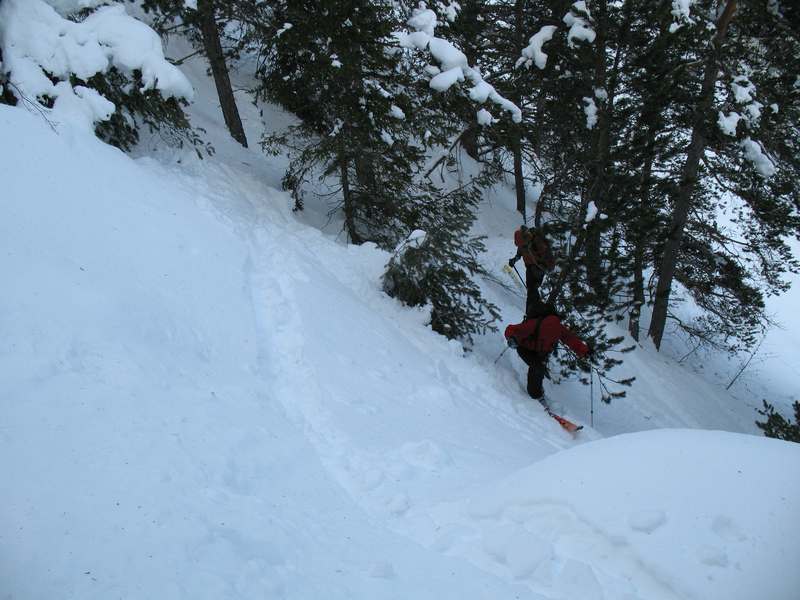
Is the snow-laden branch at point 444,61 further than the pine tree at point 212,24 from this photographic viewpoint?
No

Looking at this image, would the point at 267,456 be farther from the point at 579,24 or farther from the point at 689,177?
the point at 689,177

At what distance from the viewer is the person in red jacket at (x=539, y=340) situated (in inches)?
288

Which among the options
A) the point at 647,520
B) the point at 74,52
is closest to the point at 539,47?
the point at 74,52

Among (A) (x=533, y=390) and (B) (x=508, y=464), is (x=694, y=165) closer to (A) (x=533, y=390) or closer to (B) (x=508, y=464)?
(A) (x=533, y=390)

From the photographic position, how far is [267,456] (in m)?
4.20

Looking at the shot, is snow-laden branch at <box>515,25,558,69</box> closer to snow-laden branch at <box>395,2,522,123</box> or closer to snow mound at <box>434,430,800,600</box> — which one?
snow-laden branch at <box>395,2,522,123</box>

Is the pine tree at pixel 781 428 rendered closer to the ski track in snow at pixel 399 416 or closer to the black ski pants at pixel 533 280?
the ski track in snow at pixel 399 416

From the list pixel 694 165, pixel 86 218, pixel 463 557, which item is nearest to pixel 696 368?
pixel 694 165

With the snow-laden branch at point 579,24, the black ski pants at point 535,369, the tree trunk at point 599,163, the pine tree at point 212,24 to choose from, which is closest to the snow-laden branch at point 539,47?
the snow-laden branch at point 579,24

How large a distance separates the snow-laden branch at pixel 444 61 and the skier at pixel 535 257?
6.84 ft

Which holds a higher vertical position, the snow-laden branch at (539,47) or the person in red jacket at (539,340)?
the snow-laden branch at (539,47)

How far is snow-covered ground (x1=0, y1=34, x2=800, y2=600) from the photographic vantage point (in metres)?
2.85

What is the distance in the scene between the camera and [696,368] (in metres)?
15.2

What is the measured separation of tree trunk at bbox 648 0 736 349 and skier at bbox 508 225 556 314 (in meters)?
3.48
